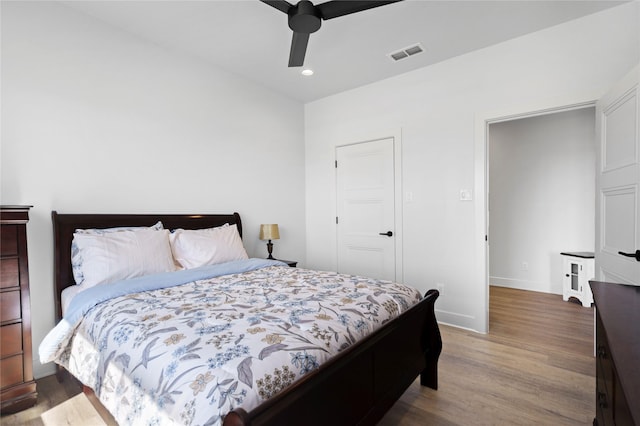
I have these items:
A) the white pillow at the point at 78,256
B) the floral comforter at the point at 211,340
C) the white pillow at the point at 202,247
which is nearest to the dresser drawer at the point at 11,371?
the floral comforter at the point at 211,340

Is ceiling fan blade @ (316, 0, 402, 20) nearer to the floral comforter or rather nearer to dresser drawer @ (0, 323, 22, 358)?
the floral comforter

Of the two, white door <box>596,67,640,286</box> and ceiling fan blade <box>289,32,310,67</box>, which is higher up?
ceiling fan blade <box>289,32,310,67</box>

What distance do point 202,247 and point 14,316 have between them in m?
1.21

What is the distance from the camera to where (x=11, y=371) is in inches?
73.3

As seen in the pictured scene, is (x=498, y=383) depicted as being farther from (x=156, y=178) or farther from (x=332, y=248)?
(x=156, y=178)

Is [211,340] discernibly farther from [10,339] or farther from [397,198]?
[397,198]

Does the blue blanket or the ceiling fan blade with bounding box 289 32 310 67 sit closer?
the blue blanket

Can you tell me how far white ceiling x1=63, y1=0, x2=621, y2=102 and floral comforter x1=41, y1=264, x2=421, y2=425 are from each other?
82.2 inches

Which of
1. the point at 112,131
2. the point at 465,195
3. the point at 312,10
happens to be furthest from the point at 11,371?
the point at 465,195

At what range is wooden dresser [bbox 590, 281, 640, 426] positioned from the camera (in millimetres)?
740

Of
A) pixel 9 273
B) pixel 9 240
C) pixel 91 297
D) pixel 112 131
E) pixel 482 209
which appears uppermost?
pixel 112 131

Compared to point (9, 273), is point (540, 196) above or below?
above

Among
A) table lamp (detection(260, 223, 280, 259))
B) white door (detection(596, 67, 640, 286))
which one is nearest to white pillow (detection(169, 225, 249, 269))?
table lamp (detection(260, 223, 280, 259))

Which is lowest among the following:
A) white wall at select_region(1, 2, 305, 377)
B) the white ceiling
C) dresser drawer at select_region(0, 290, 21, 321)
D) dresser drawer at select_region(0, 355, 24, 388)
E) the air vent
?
dresser drawer at select_region(0, 355, 24, 388)
